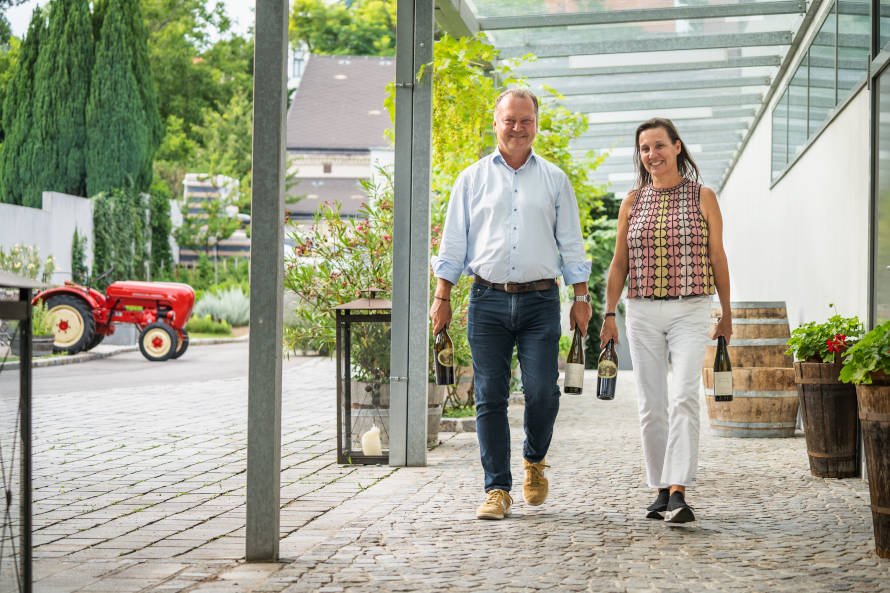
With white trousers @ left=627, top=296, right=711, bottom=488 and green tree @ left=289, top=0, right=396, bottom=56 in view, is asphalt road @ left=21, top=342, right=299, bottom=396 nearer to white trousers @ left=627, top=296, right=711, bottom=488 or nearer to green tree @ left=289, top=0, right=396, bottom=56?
white trousers @ left=627, top=296, right=711, bottom=488

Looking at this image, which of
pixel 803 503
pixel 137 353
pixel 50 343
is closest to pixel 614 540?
pixel 803 503

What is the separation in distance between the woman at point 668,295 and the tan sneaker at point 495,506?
585 mm

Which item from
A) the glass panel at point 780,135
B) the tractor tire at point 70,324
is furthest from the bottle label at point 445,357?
the tractor tire at point 70,324

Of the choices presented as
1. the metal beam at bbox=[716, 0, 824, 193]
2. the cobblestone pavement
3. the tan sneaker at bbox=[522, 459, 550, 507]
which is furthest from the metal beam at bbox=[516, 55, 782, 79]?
the tan sneaker at bbox=[522, 459, 550, 507]

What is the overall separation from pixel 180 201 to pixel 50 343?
59.5 feet

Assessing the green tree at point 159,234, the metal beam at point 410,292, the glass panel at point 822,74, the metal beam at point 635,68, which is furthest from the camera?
the green tree at point 159,234

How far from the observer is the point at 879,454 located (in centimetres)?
394

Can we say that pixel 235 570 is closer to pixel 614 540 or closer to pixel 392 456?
pixel 614 540

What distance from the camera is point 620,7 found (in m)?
9.12

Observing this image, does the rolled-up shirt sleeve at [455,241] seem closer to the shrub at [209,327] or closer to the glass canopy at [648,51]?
the glass canopy at [648,51]

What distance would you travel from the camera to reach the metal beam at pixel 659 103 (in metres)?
13.4

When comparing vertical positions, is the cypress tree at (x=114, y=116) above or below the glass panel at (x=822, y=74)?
above

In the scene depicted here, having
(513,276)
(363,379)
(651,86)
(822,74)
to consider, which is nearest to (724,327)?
(513,276)

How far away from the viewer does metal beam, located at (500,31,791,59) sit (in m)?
10.3
